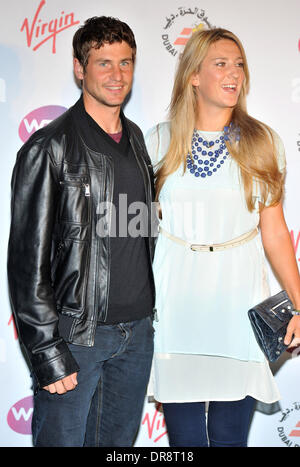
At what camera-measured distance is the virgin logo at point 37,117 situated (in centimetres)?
268

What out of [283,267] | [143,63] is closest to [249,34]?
[143,63]

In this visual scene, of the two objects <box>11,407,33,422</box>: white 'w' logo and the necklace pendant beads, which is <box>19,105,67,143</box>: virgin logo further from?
<box>11,407,33,422</box>: white 'w' logo

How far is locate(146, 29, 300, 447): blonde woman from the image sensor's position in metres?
2.13

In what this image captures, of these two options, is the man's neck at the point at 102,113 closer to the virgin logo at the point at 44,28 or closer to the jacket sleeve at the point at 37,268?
the jacket sleeve at the point at 37,268

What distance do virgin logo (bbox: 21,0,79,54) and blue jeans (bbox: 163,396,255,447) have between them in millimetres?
1734

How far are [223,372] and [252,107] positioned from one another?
1.29 meters

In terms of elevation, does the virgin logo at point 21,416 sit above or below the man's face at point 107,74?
below

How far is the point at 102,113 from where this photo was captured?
6.81 ft

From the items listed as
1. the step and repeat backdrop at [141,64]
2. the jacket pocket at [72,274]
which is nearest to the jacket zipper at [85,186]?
the jacket pocket at [72,274]

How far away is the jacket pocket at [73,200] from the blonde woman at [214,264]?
1.33 feet

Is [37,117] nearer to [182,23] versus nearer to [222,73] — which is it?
[182,23]

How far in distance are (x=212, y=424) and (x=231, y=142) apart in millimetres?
1093

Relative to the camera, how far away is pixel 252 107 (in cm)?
273

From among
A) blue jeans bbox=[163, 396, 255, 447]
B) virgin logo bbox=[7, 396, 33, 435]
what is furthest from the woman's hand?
virgin logo bbox=[7, 396, 33, 435]
